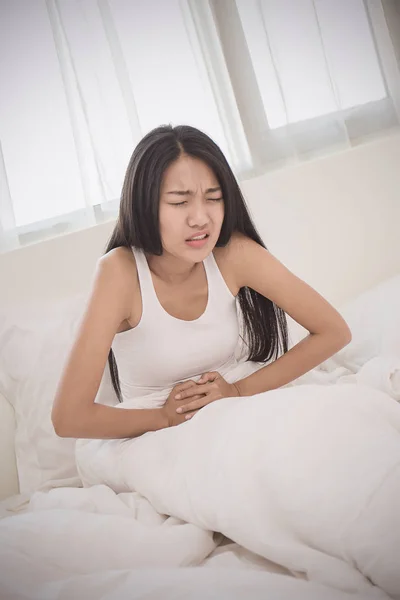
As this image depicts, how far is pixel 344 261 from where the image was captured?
2.11 meters

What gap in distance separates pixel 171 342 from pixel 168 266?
18cm

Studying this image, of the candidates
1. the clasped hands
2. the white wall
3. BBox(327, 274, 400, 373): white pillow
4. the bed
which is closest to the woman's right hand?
the clasped hands

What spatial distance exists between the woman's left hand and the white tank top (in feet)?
0.22

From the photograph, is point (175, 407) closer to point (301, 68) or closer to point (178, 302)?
point (178, 302)

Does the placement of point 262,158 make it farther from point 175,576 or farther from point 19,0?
point 175,576

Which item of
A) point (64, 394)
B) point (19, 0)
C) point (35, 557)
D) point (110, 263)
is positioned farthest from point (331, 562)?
point (19, 0)

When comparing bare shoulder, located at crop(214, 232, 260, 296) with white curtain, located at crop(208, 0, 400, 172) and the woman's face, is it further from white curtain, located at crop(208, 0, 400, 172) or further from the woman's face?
white curtain, located at crop(208, 0, 400, 172)

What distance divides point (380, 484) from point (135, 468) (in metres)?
0.48

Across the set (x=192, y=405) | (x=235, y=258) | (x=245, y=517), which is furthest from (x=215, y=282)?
(x=245, y=517)

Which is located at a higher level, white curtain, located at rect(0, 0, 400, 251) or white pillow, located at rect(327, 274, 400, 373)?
white curtain, located at rect(0, 0, 400, 251)

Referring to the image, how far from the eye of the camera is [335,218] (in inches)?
83.1

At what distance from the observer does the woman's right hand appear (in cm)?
124

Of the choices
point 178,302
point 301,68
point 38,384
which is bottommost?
point 38,384

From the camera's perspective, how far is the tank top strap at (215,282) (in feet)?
4.56
